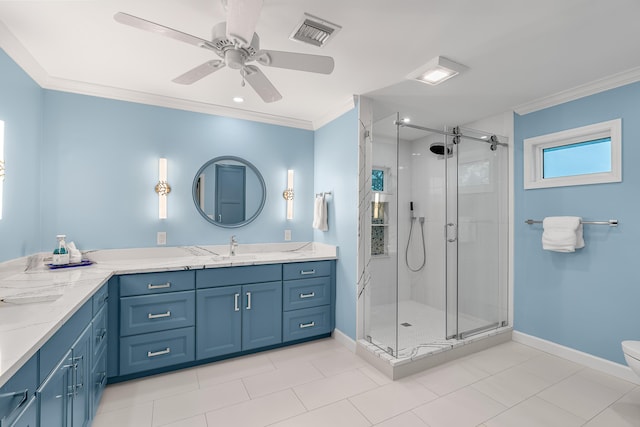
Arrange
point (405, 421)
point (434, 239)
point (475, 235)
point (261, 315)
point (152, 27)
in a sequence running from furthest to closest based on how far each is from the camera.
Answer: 1. point (434, 239)
2. point (475, 235)
3. point (261, 315)
4. point (405, 421)
5. point (152, 27)

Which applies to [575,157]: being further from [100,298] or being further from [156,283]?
[100,298]

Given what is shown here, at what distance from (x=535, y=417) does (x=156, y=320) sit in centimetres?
282

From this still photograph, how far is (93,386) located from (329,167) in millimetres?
2677

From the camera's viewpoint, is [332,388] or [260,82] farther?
[332,388]

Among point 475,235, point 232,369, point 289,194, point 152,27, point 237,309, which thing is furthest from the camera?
point 289,194

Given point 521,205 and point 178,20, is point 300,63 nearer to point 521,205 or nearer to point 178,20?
point 178,20

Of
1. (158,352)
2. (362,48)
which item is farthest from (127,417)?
(362,48)

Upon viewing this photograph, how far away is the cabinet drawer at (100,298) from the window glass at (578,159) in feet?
13.0

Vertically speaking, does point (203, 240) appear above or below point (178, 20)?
below

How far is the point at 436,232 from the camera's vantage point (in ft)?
10.4

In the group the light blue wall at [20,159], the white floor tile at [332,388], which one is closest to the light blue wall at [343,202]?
the white floor tile at [332,388]

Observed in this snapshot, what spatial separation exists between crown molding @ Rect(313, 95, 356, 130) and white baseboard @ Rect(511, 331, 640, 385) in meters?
2.97

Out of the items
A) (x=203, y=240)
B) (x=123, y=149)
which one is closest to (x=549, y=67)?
(x=203, y=240)

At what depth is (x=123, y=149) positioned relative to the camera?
276cm
